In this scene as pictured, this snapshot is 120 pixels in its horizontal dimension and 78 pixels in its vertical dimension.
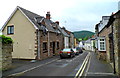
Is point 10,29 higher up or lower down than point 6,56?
higher up

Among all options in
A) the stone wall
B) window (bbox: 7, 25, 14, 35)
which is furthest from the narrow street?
window (bbox: 7, 25, 14, 35)

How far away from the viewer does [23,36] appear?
17406 millimetres

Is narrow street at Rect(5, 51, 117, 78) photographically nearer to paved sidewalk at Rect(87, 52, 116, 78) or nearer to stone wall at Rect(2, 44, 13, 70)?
paved sidewalk at Rect(87, 52, 116, 78)

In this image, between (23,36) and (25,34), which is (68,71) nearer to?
(25,34)

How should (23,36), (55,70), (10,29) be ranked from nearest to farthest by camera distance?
(55,70) < (23,36) < (10,29)

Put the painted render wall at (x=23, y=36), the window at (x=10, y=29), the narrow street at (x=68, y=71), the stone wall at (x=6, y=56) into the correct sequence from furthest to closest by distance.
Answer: the window at (x=10, y=29)
the painted render wall at (x=23, y=36)
the stone wall at (x=6, y=56)
the narrow street at (x=68, y=71)

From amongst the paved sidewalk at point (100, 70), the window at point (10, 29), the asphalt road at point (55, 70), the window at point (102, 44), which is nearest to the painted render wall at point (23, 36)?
the window at point (10, 29)

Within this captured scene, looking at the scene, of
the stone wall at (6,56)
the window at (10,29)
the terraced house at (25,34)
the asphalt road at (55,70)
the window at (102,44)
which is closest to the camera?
the asphalt road at (55,70)

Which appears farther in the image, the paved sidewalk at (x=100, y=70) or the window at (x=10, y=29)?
the window at (x=10, y=29)

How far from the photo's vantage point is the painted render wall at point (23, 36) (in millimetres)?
16797

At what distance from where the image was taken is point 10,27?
731 inches

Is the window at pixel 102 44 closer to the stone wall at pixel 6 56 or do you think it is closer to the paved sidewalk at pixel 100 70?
the paved sidewalk at pixel 100 70

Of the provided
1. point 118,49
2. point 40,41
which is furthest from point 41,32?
point 118,49

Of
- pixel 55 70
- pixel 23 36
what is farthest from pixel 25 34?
pixel 55 70
